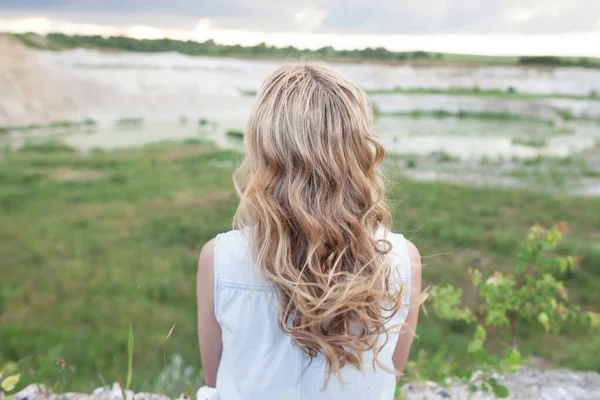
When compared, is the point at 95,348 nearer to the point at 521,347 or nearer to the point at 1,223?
the point at 521,347

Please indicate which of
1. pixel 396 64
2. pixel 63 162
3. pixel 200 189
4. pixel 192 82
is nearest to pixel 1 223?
pixel 200 189

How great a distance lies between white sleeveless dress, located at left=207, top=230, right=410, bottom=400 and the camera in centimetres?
133

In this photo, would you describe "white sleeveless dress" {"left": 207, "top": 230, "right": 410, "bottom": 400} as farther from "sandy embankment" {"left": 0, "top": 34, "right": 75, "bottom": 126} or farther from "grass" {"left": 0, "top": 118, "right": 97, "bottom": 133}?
"sandy embankment" {"left": 0, "top": 34, "right": 75, "bottom": 126}

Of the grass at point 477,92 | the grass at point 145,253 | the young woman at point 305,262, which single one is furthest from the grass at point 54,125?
the young woman at point 305,262

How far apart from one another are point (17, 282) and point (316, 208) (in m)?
5.09

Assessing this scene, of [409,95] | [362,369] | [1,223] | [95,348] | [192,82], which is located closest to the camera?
[362,369]

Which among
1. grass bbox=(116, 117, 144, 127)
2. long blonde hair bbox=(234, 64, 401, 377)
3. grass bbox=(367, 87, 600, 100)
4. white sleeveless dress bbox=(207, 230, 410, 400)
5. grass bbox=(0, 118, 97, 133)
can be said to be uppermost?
long blonde hair bbox=(234, 64, 401, 377)

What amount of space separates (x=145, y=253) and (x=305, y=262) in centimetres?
538

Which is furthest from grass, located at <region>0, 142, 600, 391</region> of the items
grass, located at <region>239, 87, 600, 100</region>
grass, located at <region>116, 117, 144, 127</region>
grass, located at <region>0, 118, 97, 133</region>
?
grass, located at <region>239, 87, 600, 100</region>

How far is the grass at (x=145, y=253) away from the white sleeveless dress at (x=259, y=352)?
18 cm

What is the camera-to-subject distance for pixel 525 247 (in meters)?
2.75

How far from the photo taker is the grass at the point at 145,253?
13.5 ft

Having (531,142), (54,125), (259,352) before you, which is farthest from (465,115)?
(259,352)

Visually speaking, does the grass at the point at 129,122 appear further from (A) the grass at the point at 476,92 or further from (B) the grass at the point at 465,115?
(A) the grass at the point at 476,92
